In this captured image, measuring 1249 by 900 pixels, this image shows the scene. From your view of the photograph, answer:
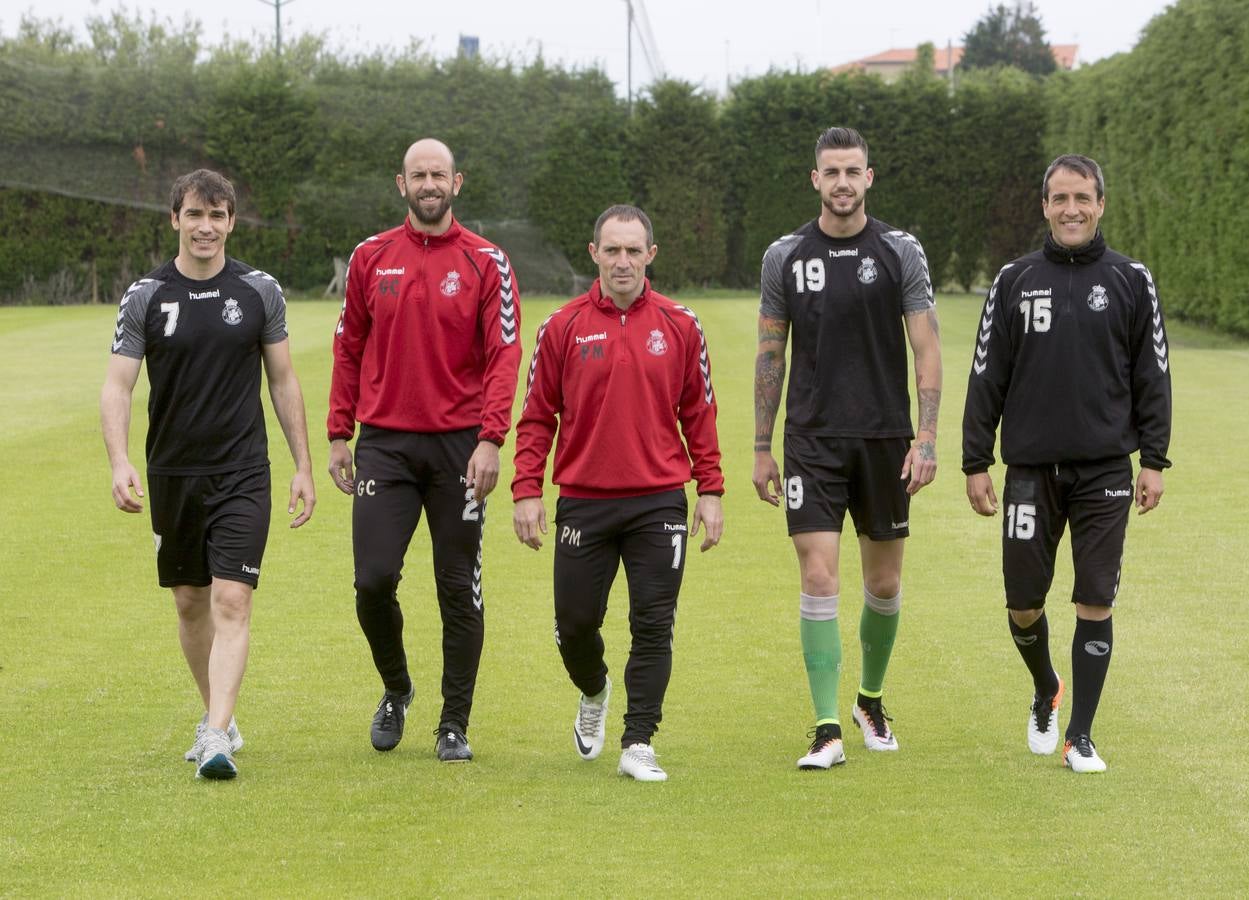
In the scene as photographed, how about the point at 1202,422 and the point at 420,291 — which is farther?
the point at 1202,422

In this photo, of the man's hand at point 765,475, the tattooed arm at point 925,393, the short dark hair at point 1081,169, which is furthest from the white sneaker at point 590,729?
the short dark hair at point 1081,169

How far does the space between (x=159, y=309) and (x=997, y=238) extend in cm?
3548

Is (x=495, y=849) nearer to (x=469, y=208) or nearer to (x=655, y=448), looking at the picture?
(x=655, y=448)

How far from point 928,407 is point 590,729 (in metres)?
1.65

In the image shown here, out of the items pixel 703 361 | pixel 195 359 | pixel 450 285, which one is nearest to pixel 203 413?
pixel 195 359

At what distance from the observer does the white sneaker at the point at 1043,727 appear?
19.5ft

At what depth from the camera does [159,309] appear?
579 cm

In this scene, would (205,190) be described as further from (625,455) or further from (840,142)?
(840,142)

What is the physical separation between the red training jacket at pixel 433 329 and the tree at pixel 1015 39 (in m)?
97.1

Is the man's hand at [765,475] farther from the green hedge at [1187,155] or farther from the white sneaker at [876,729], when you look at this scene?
the green hedge at [1187,155]

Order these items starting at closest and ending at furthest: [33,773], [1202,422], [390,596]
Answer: [33,773] < [390,596] < [1202,422]

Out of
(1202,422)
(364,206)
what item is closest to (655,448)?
(1202,422)

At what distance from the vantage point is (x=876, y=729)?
6125 millimetres

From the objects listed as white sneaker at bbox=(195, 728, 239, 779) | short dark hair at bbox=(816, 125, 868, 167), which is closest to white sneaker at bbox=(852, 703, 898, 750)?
short dark hair at bbox=(816, 125, 868, 167)
